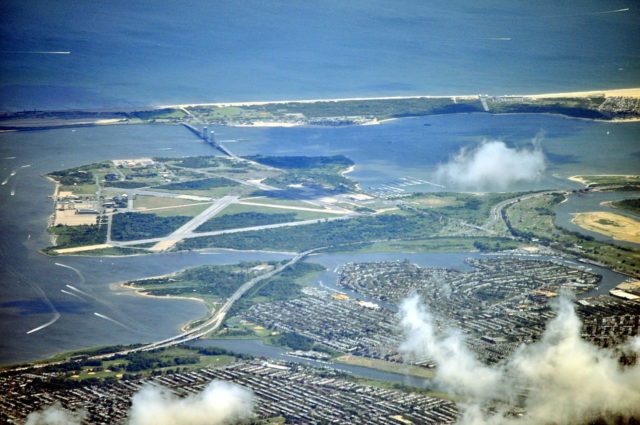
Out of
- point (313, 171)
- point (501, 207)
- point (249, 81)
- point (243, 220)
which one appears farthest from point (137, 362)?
point (249, 81)

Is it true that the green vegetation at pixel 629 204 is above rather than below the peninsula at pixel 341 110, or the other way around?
below

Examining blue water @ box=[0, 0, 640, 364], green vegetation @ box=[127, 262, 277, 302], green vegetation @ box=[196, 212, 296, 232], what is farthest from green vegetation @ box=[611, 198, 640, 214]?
green vegetation @ box=[127, 262, 277, 302]

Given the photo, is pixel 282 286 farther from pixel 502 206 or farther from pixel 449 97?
pixel 449 97

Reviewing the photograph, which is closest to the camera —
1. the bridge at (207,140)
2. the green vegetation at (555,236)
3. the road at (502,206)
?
the green vegetation at (555,236)

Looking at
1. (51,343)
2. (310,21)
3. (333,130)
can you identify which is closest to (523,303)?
(51,343)

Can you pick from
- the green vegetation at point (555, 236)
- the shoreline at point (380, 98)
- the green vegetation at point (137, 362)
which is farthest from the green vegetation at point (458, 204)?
the shoreline at point (380, 98)

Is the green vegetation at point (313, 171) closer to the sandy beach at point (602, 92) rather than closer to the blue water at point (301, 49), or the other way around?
the blue water at point (301, 49)

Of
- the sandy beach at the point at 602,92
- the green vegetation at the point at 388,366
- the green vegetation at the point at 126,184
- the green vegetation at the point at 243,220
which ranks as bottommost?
the green vegetation at the point at 388,366
